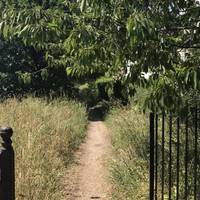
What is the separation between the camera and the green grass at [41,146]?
21.6 feet

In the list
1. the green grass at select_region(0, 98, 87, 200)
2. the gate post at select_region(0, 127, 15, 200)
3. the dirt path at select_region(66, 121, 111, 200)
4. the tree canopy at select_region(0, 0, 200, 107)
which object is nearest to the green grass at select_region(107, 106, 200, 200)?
the dirt path at select_region(66, 121, 111, 200)

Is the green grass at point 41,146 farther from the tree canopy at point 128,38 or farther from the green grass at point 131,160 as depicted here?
the tree canopy at point 128,38

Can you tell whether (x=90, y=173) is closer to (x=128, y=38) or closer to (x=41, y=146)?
(x=41, y=146)

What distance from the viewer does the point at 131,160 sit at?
825 centimetres

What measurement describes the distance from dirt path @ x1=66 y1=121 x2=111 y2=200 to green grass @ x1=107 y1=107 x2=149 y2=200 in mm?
276

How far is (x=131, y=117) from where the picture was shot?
38.5ft

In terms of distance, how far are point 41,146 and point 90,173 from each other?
120cm

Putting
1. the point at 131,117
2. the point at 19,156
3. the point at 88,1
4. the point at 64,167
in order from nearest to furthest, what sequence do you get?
1. the point at 88,1
2. the point at 19,156
3. the point at 64,167
4. the point at 131,117

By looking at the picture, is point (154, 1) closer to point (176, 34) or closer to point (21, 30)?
point (176, 34)

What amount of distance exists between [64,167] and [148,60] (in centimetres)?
510

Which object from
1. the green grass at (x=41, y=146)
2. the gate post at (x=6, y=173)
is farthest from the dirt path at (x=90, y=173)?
the gate post at (x=6, y=173)

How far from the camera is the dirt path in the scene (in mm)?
7715

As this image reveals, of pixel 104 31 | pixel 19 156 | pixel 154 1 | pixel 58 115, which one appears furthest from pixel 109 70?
pixel 58 115

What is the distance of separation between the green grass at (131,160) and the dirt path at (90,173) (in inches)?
10.9
